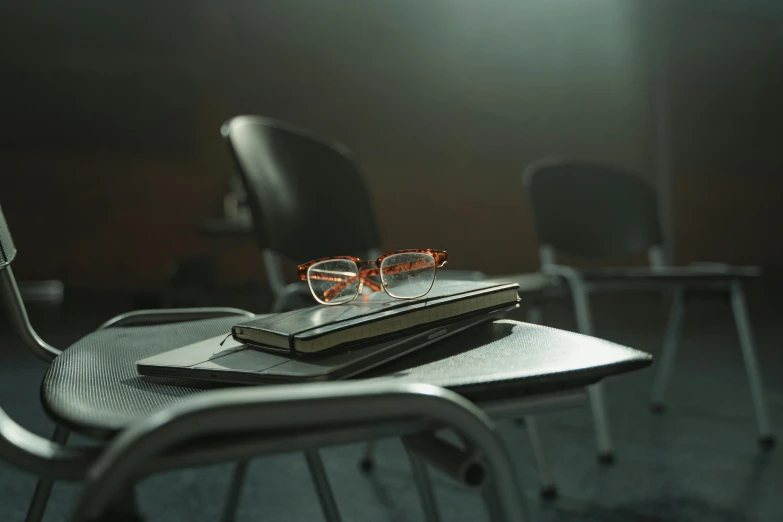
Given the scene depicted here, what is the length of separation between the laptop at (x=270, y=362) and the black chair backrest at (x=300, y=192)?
2.08ft

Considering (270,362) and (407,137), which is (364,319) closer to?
(270,362)

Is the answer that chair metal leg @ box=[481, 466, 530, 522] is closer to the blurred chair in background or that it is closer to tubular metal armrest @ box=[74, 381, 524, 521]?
tubular metal armrest @ box=[74, 381, 524, 521]

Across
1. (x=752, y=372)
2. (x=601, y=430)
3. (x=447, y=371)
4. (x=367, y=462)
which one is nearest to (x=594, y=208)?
(x=752, y=372)

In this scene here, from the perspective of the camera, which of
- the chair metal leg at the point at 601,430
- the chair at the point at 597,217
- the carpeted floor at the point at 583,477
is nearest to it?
the carpeted floor at the point at 583,477

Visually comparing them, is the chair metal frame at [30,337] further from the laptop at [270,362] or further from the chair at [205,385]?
the laptop at [270,362]

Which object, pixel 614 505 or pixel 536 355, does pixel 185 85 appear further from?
pixel 536 355

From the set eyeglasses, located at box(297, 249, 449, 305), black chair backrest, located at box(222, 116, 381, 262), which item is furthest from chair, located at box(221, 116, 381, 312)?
eyeglasses, located at box(297, 249, 449, 305)

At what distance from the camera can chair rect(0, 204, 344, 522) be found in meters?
0.38

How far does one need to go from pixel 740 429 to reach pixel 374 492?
45.8 inches

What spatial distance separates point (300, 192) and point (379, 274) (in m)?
0.71

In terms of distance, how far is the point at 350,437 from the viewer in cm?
35

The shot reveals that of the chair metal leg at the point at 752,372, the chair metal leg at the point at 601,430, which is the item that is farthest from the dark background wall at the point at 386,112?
the chair metal leg at the point at 601,430

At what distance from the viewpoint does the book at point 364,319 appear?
0.43 metres

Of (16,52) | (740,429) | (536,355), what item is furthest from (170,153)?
(536,355)
